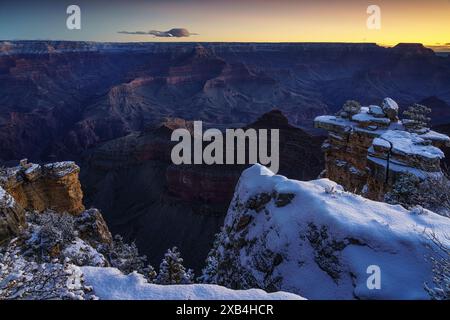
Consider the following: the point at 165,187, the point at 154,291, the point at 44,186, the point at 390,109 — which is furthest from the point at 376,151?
the point at 165,187

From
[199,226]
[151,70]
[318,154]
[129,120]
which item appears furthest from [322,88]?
[199,226]

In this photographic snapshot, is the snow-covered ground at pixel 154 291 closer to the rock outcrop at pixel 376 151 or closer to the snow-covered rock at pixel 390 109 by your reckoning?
the rock outcrop at pixel 376 151

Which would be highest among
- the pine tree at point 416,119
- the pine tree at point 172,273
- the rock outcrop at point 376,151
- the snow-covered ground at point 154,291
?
the pine tree at point 416,119

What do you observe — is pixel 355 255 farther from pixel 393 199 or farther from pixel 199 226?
pixel 199 226

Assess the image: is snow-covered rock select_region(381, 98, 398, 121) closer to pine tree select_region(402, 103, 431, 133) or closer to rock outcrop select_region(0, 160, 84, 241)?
pine tree select_region(402, 103, 431, 133)

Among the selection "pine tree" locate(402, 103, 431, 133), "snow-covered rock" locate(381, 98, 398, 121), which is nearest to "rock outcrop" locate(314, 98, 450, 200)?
"snow-covered rock" locate(381, 98, 398, 121)

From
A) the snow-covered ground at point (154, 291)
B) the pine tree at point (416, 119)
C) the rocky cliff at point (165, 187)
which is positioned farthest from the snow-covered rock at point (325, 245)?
the rocky cliff at point (165, 187)

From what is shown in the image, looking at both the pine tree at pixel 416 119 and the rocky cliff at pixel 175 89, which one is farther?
the rocky cliff at pixel 175 89
